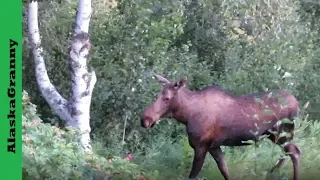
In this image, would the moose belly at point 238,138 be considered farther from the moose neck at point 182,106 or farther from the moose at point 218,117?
the moose neck at point 182,106

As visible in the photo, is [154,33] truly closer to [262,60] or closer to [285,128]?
[262,60]

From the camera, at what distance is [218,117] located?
24.1 ft

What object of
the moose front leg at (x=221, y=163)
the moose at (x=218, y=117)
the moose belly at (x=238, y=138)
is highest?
Answer: the moose at (x=218, y=117)

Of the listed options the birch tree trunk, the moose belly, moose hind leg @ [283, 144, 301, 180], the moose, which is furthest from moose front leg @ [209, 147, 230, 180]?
the birch tree trunk

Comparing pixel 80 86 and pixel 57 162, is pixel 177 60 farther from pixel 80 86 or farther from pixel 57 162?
pixel 57 162

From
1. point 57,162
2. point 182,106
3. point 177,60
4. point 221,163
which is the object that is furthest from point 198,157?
point 177,60

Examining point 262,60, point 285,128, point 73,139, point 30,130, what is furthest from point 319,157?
point 262,60

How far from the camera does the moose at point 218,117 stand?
7.30 metres

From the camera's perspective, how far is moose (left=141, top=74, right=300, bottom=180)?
7.30 meters

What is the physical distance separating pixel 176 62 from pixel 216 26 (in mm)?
1527

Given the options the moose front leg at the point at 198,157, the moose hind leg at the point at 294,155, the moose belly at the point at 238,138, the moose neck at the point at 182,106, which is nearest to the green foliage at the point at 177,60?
the moose hind leg at the point at 294,155

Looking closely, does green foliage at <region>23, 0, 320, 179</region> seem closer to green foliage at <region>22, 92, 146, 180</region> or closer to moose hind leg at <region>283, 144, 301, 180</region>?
moose hind leg at <region>283, 144, 301, 180</region>

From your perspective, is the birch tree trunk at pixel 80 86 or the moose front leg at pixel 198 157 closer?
the moose front leg at pixel 198 157

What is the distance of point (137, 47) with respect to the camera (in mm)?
11477
